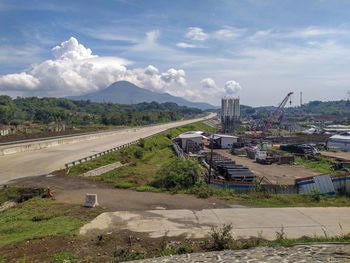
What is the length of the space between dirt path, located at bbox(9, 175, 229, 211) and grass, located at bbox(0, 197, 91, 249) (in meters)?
1.48

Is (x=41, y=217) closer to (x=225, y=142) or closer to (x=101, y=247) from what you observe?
Answer: (x=101, y=247)

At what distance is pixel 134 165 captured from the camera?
31.8 m

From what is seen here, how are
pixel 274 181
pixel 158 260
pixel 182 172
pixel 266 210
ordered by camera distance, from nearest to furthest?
pixel 158 260 < pixel 266 210 < pixel 182 172 < pixel 274 181

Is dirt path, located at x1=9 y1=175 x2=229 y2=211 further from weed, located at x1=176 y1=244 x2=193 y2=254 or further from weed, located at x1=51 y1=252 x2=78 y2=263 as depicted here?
weed, located at x1=51 y1=252 x2=78 y2=263

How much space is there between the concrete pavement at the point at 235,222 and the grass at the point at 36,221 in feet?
3.06

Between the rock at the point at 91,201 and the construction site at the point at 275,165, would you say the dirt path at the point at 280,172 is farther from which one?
the rock at the point at 91,201

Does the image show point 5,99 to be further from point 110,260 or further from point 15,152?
point 110,260

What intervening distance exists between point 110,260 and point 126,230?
2.21 m

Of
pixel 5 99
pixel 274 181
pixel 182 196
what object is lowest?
pixel 274 181

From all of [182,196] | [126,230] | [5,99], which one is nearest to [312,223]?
[182,196]

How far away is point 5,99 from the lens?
13212 centimetres

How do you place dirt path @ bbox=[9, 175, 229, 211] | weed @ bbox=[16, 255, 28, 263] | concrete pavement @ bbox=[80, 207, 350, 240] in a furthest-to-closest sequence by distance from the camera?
dirt path @ bbox=[9, 175, 229, 211] → concrete pavement @ bbox=[80, 207, 350, 240] → weed @ bbox=[16, 255, 28, 263]

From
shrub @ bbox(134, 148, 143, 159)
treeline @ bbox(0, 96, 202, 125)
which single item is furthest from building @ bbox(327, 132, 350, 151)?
treeline @ bbox(0, 96, 202, 125)

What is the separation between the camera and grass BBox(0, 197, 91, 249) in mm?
9723
